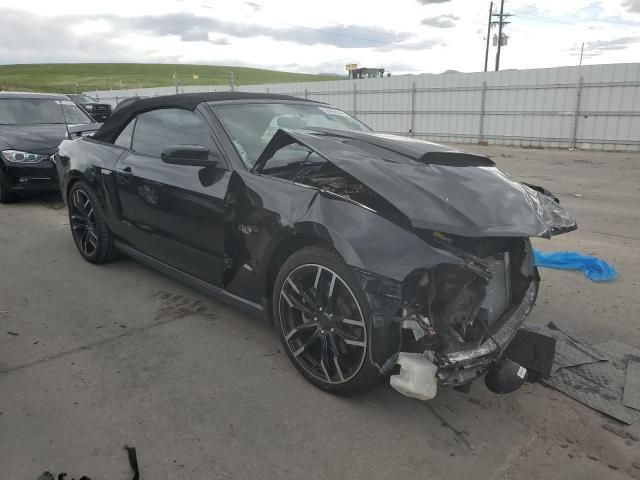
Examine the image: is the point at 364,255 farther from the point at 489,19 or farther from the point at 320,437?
the point at 489,19

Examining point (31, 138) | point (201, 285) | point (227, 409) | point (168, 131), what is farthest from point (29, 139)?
point (227, 409)

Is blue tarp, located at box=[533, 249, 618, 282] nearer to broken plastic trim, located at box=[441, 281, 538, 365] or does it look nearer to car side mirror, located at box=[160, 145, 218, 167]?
broken plastic trim, located at box=[441, 281, 538, 365]

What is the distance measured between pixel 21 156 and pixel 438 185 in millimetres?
6753

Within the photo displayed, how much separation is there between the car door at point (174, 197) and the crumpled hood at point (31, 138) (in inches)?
155

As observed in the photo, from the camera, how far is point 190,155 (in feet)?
10.5

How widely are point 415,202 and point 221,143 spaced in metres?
1.48

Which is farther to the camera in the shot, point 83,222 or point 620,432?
point 83,222

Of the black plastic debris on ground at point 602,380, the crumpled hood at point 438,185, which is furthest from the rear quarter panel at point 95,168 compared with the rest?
the black plastic debris on ground at point 602,380

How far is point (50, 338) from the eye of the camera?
3.43m

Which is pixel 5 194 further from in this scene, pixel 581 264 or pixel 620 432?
pixel 620 432

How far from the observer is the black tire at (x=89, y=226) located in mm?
4602

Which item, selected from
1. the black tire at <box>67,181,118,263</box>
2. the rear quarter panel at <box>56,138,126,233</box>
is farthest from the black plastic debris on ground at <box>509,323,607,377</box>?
the black tire at <box>67,181,118,263</box>

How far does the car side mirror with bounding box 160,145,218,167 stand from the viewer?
319cm

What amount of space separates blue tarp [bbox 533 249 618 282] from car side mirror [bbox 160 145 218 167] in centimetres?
340
